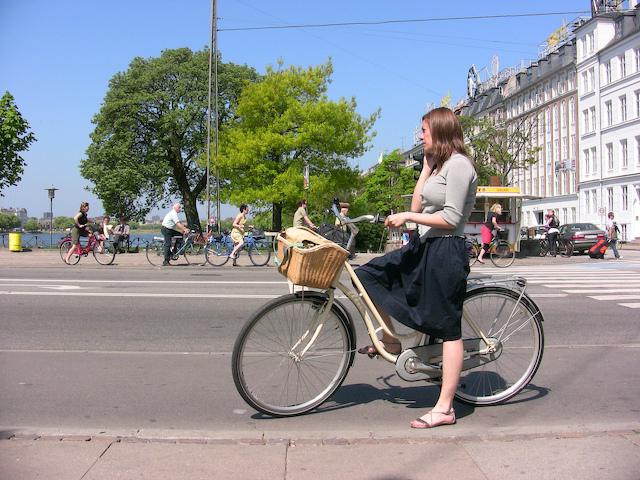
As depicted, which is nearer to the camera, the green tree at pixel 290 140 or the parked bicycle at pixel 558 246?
the parked bicycle at pixel 558 246

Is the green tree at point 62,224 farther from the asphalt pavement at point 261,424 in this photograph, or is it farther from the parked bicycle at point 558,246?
the parked bicycle at point 558,246

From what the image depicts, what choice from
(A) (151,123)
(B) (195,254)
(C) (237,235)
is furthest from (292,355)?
(A) (151,123)

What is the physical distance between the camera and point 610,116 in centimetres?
5397

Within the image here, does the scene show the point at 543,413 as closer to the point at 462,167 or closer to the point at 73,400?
the point at 462,167

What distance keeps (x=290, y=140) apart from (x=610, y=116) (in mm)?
34376

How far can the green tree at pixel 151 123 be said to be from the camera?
4075 centimetres

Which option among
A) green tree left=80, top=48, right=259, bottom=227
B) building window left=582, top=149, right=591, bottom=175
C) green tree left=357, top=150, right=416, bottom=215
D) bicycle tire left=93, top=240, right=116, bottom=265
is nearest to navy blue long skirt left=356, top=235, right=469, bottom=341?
bicycle tire left=93, top=240, right=116, bottom=265

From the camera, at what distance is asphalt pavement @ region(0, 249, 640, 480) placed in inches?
129

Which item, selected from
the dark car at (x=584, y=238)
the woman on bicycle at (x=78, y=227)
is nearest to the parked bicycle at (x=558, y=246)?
the dark car at (x=584, y=238)

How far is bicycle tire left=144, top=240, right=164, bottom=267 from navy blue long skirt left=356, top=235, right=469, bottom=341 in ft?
50.1

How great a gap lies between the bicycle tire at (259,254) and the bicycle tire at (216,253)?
72 cm

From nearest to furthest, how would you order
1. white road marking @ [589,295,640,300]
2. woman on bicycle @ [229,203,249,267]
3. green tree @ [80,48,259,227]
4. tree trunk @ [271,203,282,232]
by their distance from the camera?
white road marking @ [589,295,640,300] → woman on bicycle @ [229,203,249,267] → tree trunk @ [271,203,282,232] → green tree @ [80,48,259,227]

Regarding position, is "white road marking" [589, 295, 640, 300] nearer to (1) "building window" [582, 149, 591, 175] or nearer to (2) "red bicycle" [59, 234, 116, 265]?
(2) "red bicycle" [59, 234, 116, 265]

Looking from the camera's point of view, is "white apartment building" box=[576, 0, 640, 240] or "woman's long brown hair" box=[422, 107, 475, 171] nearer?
"woman's long brown hair" box=[422, 107, 475, 171]
